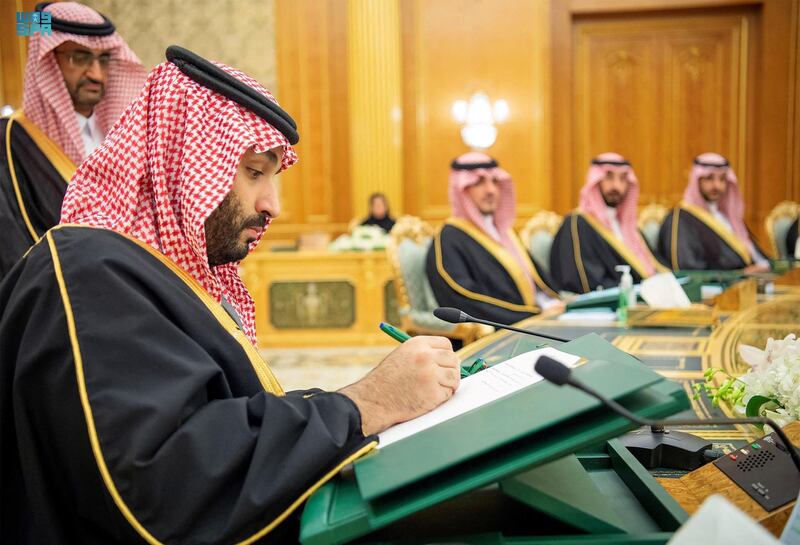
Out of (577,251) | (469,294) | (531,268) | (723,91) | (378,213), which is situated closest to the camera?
(469,294)

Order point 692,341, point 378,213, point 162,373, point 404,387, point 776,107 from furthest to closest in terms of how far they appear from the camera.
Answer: point 776,107 < point 378,213 < point 692,341 < point 404,387 < point 162,373

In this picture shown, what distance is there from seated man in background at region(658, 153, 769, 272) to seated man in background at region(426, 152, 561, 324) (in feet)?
5.70

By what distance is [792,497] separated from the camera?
0.91 m

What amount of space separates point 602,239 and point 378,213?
3.27 m

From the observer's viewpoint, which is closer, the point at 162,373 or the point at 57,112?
the point at 162,373

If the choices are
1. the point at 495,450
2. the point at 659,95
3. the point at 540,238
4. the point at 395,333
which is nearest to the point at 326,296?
the point at 540,238

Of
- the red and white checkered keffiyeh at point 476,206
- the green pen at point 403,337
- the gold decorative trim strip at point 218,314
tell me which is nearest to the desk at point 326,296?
the red and white checkered keffiyeh at point 476,206

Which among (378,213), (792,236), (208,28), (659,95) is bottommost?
(792,236)

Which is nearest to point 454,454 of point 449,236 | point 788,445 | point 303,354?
point 788,445

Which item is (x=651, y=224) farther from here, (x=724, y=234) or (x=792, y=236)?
(x=792, y=236)

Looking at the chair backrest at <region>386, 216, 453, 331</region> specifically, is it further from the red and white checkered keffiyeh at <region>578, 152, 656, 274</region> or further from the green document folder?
the green document folder

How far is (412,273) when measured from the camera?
13.3 ft

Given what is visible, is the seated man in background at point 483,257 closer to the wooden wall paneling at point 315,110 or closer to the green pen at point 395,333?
the green pen at point 395,333

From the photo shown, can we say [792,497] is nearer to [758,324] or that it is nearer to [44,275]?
[44,275]
